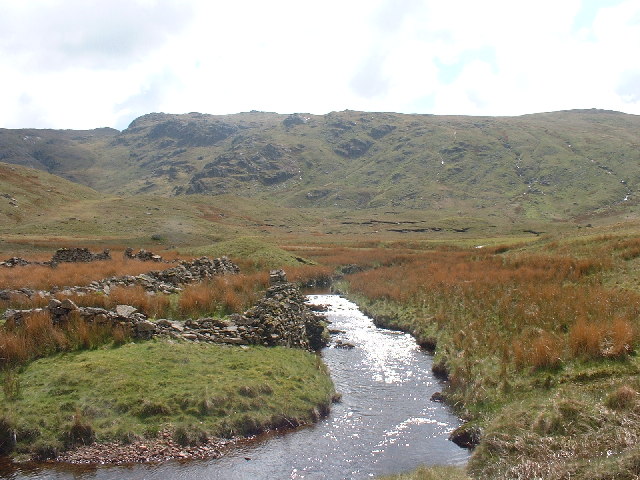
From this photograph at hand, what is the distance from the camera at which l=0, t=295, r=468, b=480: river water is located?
1073 centimetres

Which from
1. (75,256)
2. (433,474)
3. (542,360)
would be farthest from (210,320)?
(75,256)

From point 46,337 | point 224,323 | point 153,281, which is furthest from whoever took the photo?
point 153,281

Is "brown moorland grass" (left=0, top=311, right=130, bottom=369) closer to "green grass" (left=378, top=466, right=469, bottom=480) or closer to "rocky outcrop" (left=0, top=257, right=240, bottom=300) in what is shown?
"rocky outcrop" (left=0, top=257, right=240, bottom=300)

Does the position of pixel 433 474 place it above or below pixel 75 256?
below

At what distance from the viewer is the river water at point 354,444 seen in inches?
422

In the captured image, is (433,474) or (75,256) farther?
(75,256)

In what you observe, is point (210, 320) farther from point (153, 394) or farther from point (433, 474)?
point (433, 474)

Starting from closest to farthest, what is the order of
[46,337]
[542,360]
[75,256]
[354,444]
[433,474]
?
[433,474], [354,444], [542,360], [46,337], [75,256]

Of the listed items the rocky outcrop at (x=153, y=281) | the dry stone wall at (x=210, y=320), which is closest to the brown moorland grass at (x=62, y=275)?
the rocky outcrop at (x=153, y=281)

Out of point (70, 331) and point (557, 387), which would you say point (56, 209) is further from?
point (557, 387)

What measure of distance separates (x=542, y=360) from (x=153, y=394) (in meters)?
11.1

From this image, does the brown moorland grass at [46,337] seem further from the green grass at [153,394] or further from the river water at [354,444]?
the river water at [354,444]

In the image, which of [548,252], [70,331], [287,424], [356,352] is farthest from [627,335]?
[548,252]

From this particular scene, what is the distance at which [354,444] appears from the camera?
1273 centimetres
